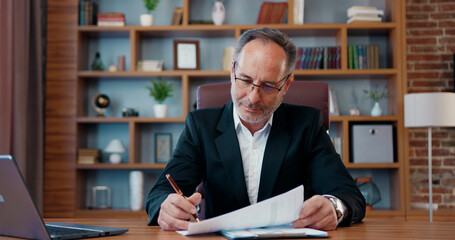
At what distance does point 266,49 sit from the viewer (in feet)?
5.41

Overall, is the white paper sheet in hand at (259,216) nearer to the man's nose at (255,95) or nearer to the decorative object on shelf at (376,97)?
the man's nose at (255,95)

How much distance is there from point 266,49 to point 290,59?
10cm

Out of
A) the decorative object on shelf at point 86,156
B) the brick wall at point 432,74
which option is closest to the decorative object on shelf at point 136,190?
the decorative object on shelf at point 86,156

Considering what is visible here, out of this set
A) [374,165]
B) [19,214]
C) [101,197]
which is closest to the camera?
[19,214]

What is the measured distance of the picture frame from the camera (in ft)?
13.8

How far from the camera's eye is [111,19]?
4.19m

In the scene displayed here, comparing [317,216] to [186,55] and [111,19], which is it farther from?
[111,19]

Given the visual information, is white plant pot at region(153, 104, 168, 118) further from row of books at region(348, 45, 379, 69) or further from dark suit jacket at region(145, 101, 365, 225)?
dark suit jacket at region(145, 101, 365, 225)

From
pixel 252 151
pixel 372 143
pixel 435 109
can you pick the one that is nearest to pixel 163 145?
pixel 372 143

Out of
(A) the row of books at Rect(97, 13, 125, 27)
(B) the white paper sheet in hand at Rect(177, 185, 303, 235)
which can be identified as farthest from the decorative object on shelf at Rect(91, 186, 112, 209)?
(B) the white paper sheet in hand at Rect(177, 185, 303, 235)

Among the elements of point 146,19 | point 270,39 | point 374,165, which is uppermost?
point 146,19

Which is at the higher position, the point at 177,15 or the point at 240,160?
the point at 177,15

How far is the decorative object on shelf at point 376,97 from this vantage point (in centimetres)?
414

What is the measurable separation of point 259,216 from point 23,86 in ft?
10.0
